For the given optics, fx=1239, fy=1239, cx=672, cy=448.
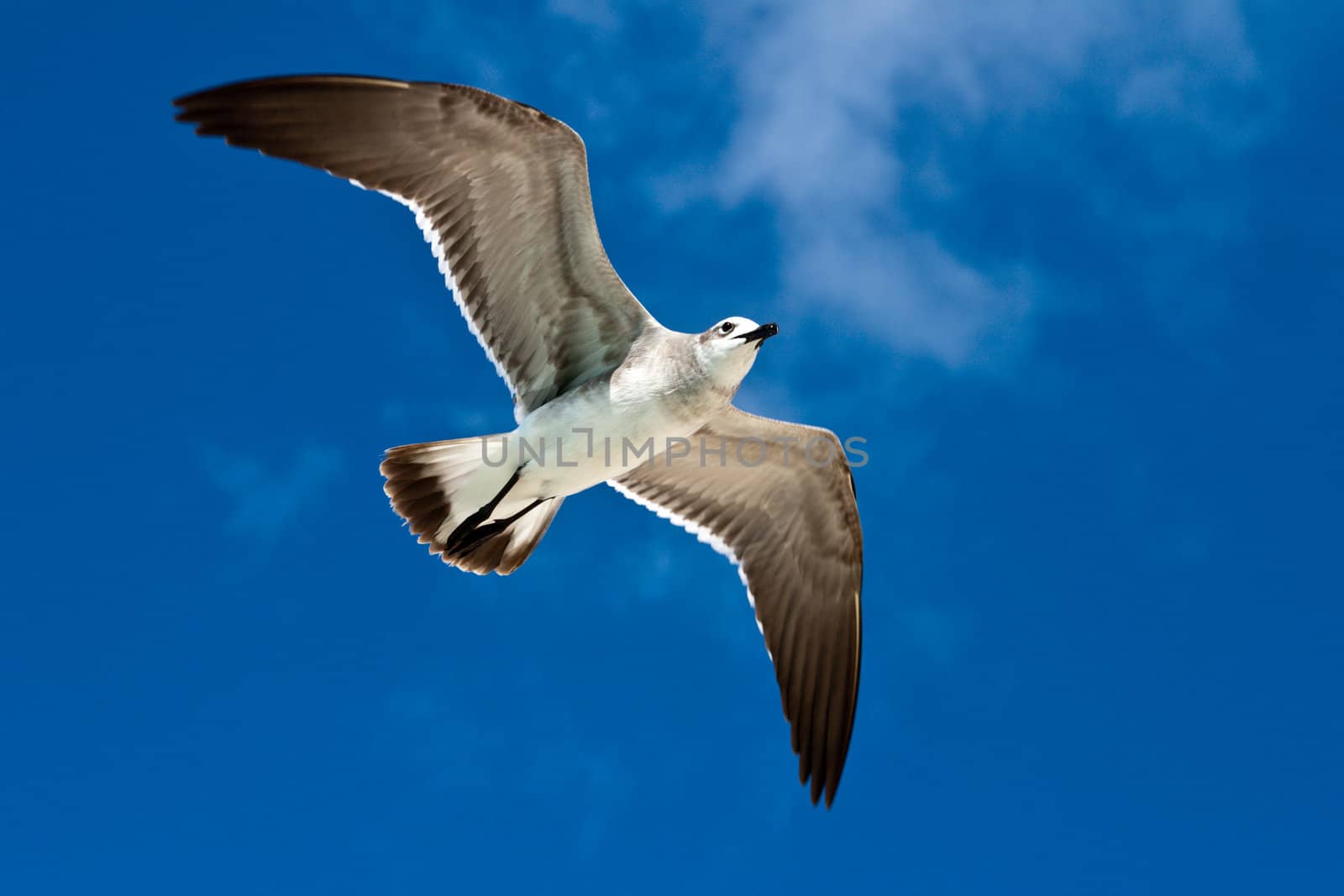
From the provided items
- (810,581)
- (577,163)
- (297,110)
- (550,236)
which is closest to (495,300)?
(550,236)

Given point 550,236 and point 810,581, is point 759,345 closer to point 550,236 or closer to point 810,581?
point 550,236

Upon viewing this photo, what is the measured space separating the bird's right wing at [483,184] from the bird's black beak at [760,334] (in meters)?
0.82

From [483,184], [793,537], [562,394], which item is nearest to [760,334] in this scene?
[562,394]

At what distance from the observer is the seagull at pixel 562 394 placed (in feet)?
23.7

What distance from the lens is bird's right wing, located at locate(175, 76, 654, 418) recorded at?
714 cm

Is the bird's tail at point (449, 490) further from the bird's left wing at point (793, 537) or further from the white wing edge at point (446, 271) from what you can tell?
the bird's left wing at point (793, 537)

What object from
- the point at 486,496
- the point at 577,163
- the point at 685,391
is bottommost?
the point at 486,496

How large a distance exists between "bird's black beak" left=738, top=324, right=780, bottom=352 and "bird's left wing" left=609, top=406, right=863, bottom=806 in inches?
45.3

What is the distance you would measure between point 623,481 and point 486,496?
1450 mm

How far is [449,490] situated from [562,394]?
0.98 metres

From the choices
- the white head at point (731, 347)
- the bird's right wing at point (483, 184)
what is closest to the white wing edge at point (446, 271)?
the bird's right wing at point (483, 184)

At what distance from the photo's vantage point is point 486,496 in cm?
812

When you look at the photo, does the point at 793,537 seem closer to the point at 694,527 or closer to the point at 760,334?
the point at 694,527

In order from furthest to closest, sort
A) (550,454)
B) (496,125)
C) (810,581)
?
1. (810,581)
2. (550,454)
3. (496,125)
